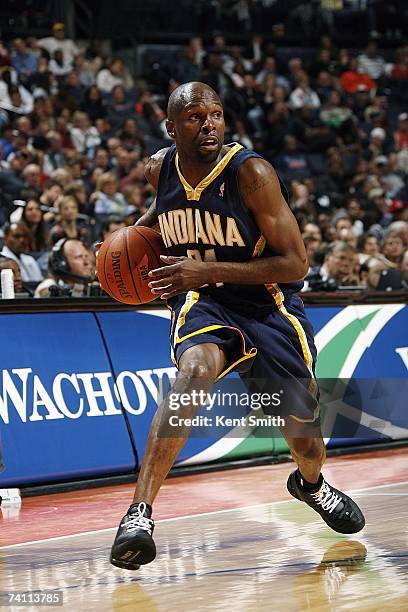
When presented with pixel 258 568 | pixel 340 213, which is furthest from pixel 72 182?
pixel 258 568

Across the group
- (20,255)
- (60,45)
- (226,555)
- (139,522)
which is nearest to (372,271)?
(20,255)

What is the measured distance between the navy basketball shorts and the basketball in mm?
311

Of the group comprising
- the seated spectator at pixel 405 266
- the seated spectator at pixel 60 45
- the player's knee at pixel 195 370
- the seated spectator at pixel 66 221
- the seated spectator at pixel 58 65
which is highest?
the player's knee at pixel 195 370

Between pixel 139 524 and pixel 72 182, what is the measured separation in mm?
9727

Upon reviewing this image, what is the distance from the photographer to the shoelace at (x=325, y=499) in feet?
16.9

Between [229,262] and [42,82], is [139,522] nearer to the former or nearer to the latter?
[229,262]

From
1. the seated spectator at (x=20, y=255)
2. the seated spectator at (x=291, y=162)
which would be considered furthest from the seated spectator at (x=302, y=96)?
the seated spectator at (x=20, y=255)

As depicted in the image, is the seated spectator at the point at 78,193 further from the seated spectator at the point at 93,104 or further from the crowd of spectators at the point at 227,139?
the seated spectator at the point at 93,104

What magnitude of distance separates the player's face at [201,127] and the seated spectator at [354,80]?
674 inches

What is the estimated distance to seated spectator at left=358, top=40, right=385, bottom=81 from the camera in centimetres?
2222

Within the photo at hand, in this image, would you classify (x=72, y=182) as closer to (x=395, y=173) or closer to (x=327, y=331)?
(x=327, y=331)

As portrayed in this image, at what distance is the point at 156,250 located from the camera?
523cm

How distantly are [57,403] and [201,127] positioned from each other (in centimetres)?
304

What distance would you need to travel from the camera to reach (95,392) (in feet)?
A: 24.7
